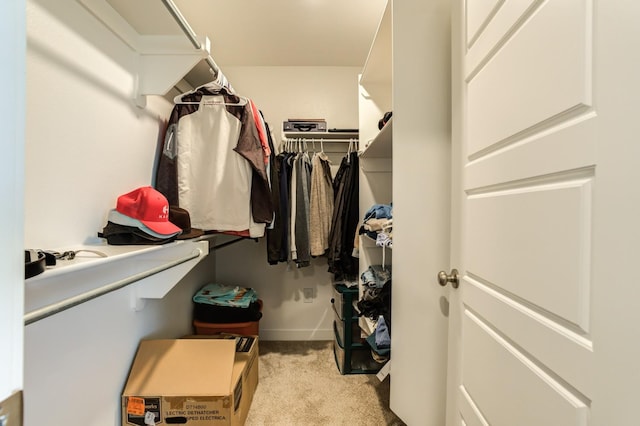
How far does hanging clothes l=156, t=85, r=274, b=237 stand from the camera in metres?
1.50

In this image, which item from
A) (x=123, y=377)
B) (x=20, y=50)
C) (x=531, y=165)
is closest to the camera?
(x=20, y=50)

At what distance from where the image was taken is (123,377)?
1.22 m

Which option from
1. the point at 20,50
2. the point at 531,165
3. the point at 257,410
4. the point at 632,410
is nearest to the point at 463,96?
the point at 531,165

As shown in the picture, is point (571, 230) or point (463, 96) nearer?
point (571, 230)

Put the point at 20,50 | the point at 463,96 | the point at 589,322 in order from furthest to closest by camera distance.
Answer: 1. the point at 463,96
2. the point at 589,322
3. the point at 20,50

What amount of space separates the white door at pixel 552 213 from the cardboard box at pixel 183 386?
0.99m

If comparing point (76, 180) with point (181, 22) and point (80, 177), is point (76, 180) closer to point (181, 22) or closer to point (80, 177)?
point (80, 177)

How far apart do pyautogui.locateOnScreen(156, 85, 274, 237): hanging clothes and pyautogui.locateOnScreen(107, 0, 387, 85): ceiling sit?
322 millimetres

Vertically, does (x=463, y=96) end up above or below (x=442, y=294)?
above

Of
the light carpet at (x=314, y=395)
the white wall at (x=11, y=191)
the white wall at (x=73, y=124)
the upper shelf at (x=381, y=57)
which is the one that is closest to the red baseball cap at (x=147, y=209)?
the white wall at (x=73, y=124)

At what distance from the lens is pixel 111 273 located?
864mm

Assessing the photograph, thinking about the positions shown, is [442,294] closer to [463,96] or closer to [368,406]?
[463,96]

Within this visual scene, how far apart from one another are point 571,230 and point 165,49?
159 centimetres

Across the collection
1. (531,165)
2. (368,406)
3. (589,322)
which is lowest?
(368,406)
